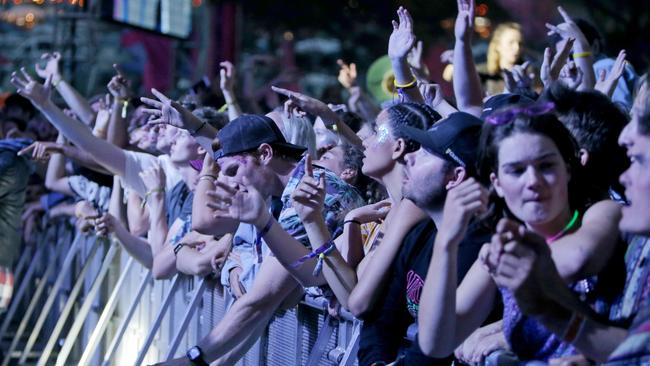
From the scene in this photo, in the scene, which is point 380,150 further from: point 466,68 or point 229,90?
point 229,90

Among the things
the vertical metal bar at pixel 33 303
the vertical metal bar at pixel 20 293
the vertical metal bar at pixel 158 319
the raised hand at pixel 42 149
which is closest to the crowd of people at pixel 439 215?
the vertical metal bar at pixel 158 319

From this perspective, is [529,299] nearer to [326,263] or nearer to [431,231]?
[431,231]

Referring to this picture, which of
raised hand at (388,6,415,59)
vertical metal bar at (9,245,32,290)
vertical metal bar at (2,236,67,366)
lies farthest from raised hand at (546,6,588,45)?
vertical metal bar at (9,245,32,290)

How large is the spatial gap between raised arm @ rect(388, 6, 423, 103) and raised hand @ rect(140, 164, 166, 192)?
233 cm

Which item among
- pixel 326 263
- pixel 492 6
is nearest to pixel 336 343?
pixel 326 263

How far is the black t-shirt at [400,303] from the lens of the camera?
15.8 ft

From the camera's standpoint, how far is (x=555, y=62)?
652cm

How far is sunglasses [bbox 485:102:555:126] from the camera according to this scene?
397 centimetres

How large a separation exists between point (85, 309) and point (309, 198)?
5380 millimetres

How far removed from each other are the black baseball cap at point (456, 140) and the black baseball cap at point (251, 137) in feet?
6.48

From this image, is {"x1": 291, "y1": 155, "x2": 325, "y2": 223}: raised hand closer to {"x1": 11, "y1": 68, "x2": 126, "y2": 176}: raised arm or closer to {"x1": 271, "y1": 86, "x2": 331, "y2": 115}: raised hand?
{"x1": 271, "y1": 86, "x2": 331, "y2": 115}: raised hand

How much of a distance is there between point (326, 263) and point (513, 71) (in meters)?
2.22

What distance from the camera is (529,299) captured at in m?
3.57

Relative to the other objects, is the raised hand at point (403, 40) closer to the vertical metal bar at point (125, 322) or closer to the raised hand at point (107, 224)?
the raised hand at point (107, 224)
